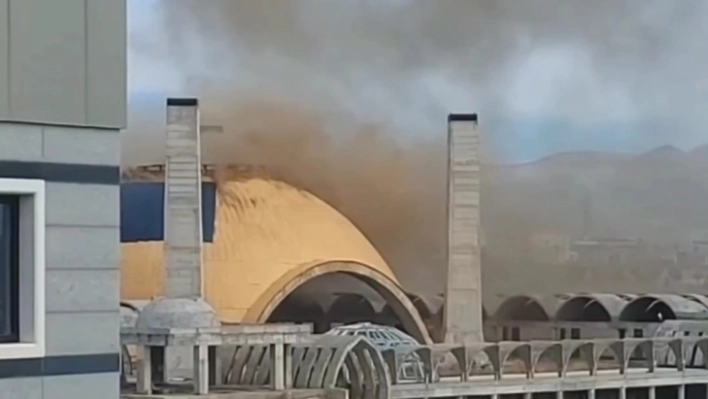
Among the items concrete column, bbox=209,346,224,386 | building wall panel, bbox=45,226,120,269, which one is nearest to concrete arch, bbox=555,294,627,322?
concrete column, bbox=209,346,224,386

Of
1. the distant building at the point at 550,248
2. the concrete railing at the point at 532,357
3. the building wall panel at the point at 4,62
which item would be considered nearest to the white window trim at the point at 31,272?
the building wall panel at the point at 4,62

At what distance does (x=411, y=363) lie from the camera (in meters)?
49.9

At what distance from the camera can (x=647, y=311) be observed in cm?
7244

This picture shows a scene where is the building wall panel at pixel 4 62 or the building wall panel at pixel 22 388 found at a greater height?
the building wall panel at pixel 4 62

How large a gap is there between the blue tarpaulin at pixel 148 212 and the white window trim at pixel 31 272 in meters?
55.9

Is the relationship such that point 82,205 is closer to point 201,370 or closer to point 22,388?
point 22,388

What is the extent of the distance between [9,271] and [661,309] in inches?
2532

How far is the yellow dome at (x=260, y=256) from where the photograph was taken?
65000 millimetres

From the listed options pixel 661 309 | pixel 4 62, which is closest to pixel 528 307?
pixel 661 309

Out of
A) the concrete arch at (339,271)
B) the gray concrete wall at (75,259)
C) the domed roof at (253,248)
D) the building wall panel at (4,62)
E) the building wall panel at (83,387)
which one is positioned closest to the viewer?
the building wall panel at (4,62)

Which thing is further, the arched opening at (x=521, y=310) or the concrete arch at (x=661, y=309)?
the arched opening at (x=521, y=310)

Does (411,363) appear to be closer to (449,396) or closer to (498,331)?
(449,396)

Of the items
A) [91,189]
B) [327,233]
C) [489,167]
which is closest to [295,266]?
[327,233]

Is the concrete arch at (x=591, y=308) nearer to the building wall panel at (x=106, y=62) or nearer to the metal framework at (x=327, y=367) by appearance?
the metal framework at (x=327, y=367)
